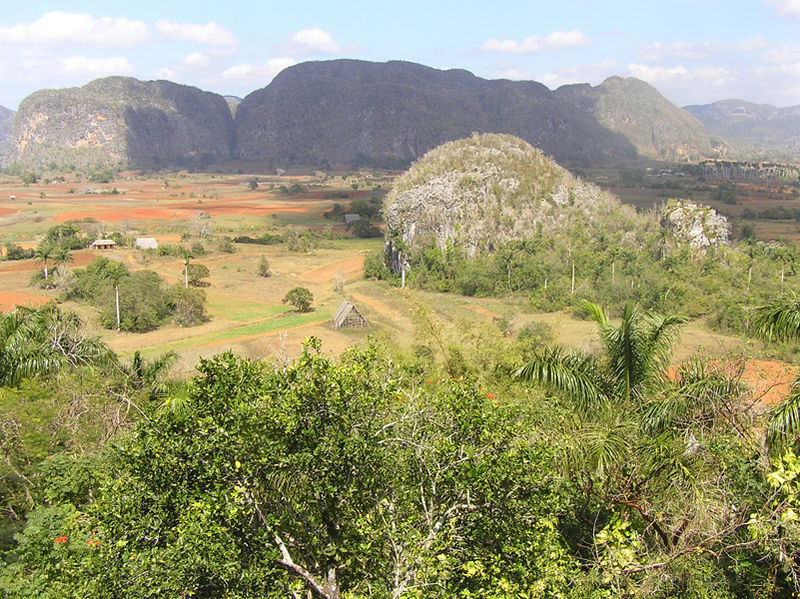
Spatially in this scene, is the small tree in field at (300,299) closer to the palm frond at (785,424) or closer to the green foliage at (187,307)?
the green foliage at (187,307)

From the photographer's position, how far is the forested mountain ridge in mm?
165375

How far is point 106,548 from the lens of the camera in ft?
17.9

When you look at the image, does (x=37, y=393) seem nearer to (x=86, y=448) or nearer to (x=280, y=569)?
(x=86, y=448)

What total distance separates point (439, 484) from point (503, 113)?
193851 millimetres

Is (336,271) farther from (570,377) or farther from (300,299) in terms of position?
(570,377)

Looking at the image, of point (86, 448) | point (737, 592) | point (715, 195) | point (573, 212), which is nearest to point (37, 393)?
point (86, 448)

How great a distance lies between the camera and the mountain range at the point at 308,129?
165 metres

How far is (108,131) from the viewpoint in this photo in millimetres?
165375

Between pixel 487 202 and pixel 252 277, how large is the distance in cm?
1667

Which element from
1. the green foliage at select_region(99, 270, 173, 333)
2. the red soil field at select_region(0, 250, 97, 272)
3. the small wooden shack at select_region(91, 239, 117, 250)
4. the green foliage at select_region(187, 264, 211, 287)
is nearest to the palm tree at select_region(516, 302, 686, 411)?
the green foliage at select_region(99, 270, 173, 333)

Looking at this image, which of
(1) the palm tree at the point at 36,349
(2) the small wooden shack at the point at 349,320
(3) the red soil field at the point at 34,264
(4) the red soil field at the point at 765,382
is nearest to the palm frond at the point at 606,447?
(4) the red soil field at the point at 765,382

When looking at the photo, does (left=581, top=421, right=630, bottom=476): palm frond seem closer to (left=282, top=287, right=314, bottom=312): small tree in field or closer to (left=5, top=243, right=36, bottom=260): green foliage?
(left=282, top=287, right=314, bottom=312): small tree in field

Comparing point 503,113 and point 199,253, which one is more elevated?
point 503,113

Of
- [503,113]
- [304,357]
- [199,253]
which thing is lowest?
[199,253]
